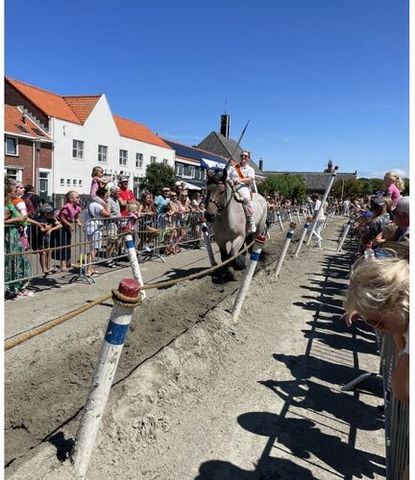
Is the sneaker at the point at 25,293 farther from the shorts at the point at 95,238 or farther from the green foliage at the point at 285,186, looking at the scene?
the green foliage at the point at 285,186

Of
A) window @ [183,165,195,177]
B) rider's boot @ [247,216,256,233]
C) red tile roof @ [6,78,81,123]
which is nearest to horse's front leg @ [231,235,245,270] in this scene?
rider's boot @ [247,216,256,233]

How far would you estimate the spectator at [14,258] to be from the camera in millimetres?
7020

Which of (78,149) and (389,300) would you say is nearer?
(389,300)

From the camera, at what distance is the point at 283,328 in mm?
6430

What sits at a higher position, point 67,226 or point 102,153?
point 102,153

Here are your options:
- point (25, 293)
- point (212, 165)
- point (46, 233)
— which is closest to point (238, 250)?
point (212, 165)

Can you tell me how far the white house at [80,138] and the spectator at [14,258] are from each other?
91.4ft

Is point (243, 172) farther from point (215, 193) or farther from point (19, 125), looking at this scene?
point (19, 125)

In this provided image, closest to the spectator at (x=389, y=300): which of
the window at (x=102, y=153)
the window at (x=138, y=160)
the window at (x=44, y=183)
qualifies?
the window at (x=44, y=183)

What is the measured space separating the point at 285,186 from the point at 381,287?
2771 inches

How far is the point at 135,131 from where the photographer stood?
159 feet

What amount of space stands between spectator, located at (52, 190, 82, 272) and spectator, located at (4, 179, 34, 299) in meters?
1.08

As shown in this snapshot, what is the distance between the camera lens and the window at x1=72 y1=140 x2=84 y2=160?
35994 mm

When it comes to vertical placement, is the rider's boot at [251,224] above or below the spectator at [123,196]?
below
